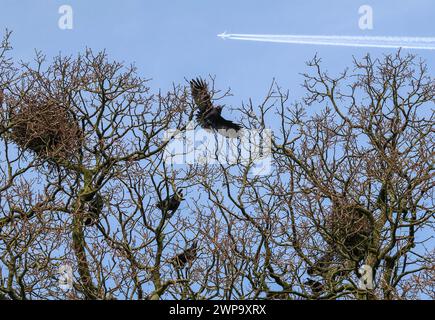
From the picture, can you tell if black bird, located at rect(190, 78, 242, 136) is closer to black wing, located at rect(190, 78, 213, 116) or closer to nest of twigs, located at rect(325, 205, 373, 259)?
black wing, located at rect(190, 78, 213, 116)

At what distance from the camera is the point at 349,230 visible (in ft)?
67.6

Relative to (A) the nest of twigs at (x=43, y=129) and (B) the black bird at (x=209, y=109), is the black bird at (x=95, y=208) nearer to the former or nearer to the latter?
(A) the nest of twigs at (x=43, y=129)

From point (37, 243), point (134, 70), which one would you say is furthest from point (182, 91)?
point (37, 243)

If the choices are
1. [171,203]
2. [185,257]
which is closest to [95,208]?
[171,203]

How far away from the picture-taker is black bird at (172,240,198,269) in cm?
2011

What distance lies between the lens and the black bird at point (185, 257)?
2011cm

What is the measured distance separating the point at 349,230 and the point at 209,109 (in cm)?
547

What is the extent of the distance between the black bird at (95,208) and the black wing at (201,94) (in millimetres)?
3778

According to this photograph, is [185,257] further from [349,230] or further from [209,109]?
[209,109]

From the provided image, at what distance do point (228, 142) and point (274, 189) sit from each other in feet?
6.61

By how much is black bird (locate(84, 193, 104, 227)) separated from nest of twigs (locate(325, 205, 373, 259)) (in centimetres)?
595

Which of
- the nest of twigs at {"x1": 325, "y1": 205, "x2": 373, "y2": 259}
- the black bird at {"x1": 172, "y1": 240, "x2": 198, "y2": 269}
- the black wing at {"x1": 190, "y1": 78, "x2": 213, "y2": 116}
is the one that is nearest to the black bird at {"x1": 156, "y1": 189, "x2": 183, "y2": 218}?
the black bird at {"x1": 172, "y1": 240, "x2": 198, "y2": 269}
